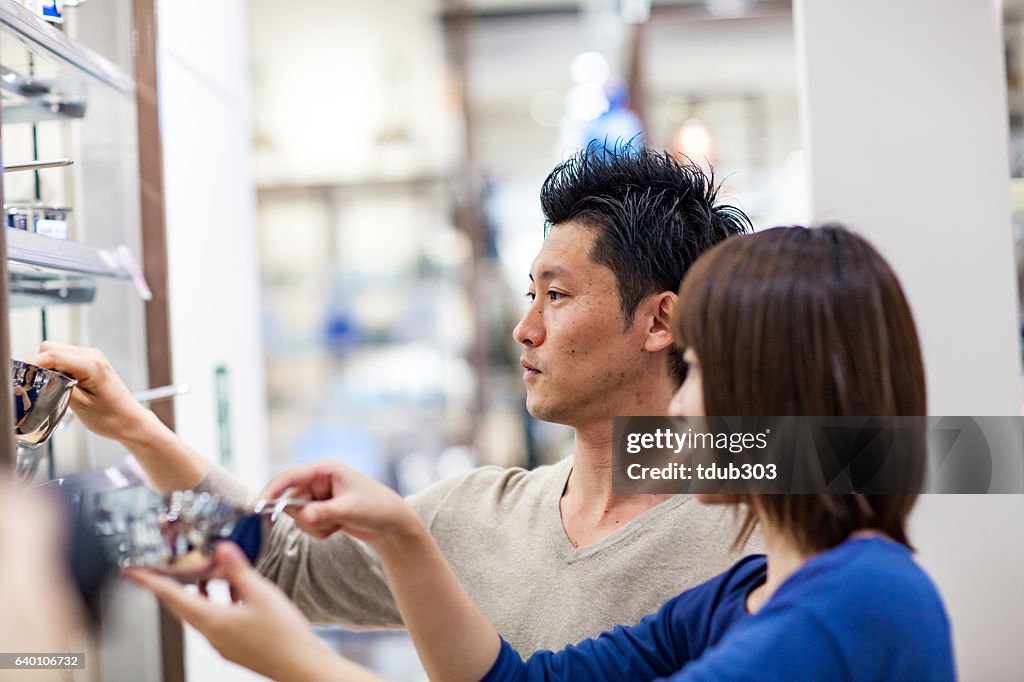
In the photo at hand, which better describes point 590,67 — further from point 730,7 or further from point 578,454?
point 578,454

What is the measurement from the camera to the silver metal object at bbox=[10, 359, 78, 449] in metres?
1.04

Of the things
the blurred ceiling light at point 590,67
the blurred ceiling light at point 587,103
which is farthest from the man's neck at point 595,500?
the blurred ceiling light at point 590,67

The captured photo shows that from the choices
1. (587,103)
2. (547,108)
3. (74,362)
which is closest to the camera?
(74,362)

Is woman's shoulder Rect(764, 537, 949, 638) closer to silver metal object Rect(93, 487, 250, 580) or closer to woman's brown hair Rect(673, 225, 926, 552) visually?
woman's brown hair Rect(673, 225, 926, 552)

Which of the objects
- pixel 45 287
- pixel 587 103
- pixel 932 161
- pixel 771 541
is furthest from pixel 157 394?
pixel 587 103

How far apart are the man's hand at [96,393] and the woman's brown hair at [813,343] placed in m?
0.73

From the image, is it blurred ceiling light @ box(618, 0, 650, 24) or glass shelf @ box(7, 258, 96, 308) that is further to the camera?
blurred ceiling light @ box(618, 0, 650, 24)

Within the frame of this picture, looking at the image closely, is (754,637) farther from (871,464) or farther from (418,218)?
(418,218)

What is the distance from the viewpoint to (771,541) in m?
0.90

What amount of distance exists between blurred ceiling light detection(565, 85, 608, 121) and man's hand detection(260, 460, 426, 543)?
2.96 meters

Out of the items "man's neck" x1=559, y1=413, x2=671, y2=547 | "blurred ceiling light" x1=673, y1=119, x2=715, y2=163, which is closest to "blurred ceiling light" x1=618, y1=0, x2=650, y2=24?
"blurred ceiling light" x1=673, y1=119, x2=715, y2=163

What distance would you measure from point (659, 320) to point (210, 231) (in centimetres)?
96

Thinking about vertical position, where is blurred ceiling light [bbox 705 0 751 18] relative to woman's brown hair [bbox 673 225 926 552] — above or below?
above

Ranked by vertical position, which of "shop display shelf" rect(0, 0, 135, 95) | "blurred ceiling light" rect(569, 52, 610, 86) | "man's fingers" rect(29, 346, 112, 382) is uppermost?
"blurred ceiling light" rect(569, 52, 610, 86)
